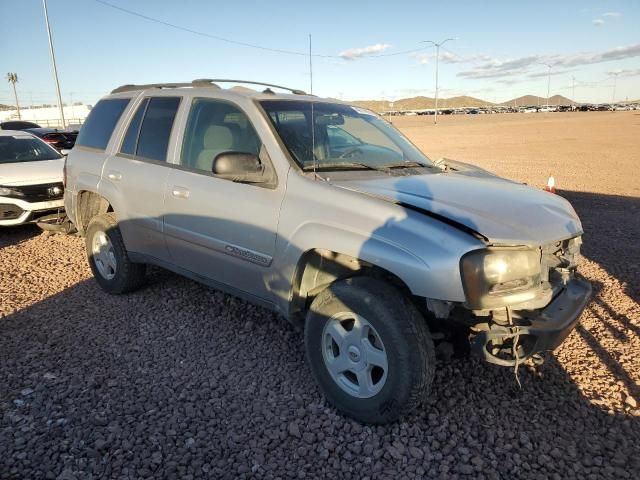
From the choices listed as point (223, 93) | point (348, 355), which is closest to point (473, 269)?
point (348, 355)

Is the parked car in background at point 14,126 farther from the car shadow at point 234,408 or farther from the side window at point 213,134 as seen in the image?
the side window at point 213,134

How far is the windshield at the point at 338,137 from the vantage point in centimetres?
360

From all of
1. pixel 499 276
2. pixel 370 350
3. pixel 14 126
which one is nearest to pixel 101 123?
pixel 370 350

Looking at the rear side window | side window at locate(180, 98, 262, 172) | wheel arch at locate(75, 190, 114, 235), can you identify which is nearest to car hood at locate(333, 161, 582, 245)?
side window at locate(180, 98, 262, 172)

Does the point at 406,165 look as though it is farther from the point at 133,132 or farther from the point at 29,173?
the point at 29,173

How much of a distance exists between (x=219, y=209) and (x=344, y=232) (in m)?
1.13

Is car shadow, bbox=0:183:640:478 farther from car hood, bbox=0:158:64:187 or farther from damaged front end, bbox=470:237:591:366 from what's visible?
car hood, bbox=0:158:64:187

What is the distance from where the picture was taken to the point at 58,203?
7.73 metres

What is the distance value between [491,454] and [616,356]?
5.66 ft

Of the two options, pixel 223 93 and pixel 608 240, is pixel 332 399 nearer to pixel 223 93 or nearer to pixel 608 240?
pixel 223 93

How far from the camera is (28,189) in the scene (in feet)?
24.7

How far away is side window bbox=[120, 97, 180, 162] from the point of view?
427cm

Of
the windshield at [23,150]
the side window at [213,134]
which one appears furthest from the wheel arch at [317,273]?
the windshield at [23,150]

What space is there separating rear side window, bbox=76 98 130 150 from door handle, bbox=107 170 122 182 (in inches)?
15.7
